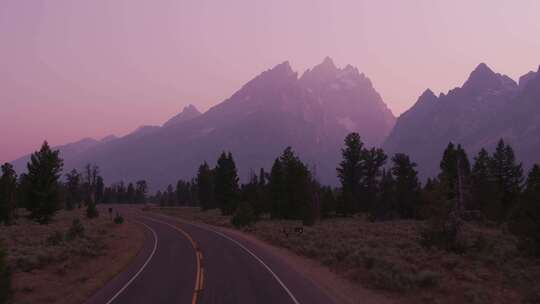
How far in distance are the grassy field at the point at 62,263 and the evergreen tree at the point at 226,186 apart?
130ft

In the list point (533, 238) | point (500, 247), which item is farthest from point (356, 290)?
point (500, 247)

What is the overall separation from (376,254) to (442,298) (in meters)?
8.53

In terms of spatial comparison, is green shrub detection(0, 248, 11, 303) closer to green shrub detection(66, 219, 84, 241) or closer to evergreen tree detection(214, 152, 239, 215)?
green shrub detection(66, 219, 84, 241)

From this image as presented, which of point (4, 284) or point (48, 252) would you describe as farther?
point (48, 252)

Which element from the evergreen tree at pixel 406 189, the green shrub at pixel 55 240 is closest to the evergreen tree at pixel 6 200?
the green shrub at pixel 55 240

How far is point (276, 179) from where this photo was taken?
63812mm

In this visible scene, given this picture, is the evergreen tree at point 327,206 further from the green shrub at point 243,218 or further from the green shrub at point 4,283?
the green shrub at point 4,283

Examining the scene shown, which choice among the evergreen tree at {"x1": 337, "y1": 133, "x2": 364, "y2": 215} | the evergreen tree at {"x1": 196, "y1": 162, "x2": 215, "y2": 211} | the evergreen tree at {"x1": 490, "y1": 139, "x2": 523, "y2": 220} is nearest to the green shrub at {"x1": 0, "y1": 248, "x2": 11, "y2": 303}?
the evergreen tree at {"x1": 490, "y1": 139, "x2": 523, "y2": 220}

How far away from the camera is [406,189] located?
232 feet

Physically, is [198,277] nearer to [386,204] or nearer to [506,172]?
[386,204]

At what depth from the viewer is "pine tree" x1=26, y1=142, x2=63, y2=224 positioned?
53000mm

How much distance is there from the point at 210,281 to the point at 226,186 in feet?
207

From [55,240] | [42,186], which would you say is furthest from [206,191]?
[55,240]

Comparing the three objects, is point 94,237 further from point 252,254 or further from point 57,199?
point 57,199
